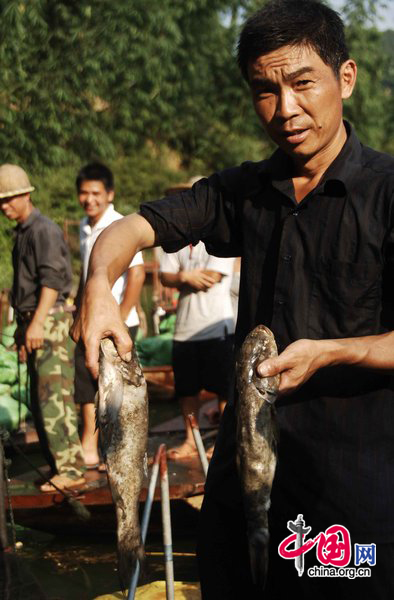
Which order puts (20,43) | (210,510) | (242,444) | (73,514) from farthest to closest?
(20,43) → (73,514) → (210,510) → (242,444)

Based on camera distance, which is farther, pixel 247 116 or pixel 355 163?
pixel 247 116

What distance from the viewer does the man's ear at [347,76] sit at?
2584 millimetres

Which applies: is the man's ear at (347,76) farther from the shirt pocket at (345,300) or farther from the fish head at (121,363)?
the fish head at (121,363)

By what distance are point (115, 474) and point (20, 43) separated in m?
14.8

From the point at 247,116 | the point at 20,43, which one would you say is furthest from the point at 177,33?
the point at 247,116

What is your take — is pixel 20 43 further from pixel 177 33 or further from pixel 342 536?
pixel 342 536

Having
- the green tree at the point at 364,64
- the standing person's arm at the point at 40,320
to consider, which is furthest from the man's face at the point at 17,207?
the green tree at the point at 364,64

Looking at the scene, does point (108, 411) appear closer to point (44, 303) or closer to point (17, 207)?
point (44, 303)

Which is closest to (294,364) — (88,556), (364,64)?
(88,556)

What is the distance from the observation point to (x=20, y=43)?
15.9m

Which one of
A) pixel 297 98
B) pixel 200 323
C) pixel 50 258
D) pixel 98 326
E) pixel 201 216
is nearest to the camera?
pixel 98 326

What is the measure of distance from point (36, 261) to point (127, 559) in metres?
4.31

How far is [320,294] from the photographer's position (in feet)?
8.15

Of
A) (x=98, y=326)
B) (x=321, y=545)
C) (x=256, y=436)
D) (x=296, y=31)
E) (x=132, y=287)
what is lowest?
(x=321, y=545)
